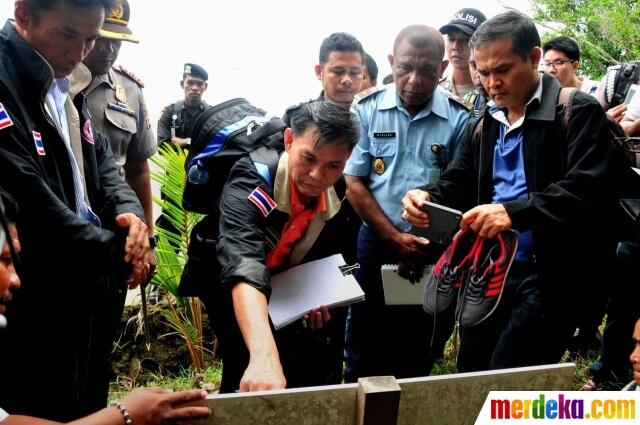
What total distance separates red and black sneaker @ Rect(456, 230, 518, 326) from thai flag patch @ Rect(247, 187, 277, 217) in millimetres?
723

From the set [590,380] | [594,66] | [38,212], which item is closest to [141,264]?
[38,212]

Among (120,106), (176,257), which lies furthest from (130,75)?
(176,257)

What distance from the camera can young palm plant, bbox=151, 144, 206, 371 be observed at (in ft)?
12.0

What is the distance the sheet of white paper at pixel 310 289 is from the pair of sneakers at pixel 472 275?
0.36 metres

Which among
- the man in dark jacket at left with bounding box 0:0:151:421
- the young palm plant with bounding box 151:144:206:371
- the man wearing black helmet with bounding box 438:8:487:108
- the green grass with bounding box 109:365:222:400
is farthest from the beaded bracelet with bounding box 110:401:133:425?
the man wearing black helmet with bounding box 438:8:487:108

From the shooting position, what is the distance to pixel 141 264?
219cm

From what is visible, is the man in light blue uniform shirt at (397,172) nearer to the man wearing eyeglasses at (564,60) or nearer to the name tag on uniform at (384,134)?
the name tag on uniform at (384,134)

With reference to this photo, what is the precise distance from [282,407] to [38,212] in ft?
3.32

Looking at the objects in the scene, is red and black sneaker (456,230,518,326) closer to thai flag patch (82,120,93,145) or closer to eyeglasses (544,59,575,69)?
thai flag patch (82,120,93,145)

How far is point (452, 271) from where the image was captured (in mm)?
2217

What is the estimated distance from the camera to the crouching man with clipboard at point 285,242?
1.71 meters

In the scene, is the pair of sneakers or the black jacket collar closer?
the black jacket collar

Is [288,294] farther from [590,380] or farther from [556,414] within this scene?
[590,380]

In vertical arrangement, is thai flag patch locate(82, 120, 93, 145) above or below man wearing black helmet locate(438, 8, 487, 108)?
below
